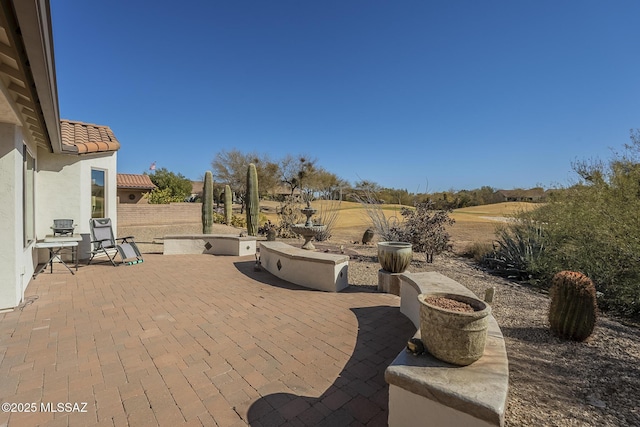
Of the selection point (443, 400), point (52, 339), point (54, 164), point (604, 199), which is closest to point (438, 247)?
point (604, 199)

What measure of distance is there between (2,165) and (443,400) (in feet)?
20.3

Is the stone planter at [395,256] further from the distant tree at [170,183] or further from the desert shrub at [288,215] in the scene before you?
the distant tree at [170,183]

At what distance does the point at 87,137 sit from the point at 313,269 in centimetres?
773

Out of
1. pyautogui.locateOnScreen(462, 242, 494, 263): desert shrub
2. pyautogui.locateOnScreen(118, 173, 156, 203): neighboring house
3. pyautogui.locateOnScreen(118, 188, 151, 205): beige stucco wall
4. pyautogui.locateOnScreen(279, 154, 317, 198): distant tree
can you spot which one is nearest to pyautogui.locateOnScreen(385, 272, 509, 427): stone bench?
pyautogui.locateOnScreen(462, 242, 494, 263): desert shrub

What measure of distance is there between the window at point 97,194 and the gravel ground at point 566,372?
33.5 feet

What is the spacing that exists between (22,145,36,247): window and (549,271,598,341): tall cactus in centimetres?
867

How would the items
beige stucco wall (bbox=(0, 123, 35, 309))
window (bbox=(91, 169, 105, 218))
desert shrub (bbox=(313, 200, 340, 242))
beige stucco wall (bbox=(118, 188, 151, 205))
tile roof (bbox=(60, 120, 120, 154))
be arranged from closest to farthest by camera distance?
beige stucco wall (bbox=(0, 123, 35, 309)), tile roof (bbox=(60, 120, 120, 154)), window (bbox=(91, 169, 105, 218)), desert shrub (bbox=(313, 200, 340, 242)), beige stucco wall (bbox=(118, 188, 151, 205))

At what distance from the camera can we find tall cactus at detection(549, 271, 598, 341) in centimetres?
363

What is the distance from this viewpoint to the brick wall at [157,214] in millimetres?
16469

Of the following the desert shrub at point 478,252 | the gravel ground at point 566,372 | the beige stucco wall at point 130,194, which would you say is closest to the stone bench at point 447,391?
the gravel ground at point 566,372

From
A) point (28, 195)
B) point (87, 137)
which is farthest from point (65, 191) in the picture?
point (87, 137)

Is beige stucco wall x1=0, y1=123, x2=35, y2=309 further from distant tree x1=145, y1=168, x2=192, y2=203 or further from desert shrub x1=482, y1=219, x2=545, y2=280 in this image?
distant tree x1=145, y1=168, x2=192, y2=203

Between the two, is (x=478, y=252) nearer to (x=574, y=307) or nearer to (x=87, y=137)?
(x=574, y=307)

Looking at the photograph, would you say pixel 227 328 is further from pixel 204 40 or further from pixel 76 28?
pixel 204 40
